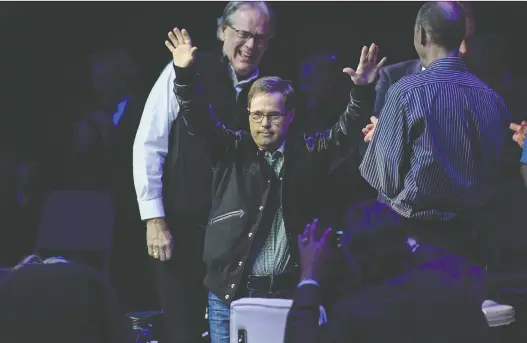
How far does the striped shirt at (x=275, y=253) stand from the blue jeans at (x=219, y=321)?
18 centimetres

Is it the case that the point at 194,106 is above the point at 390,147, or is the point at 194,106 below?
above

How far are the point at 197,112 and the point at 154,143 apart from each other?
0.55 metres

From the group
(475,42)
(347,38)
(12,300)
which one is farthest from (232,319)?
(347,38)

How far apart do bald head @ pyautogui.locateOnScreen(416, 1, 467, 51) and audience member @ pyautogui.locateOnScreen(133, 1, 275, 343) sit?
0.87m

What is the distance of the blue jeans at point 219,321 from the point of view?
3.91 meters

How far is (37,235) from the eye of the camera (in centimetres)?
524

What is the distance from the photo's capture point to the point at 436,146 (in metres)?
3.67

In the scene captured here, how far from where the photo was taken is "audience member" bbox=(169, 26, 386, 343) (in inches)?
153

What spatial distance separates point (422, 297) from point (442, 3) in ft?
5.08

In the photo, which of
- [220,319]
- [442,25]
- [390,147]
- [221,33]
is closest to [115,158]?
[221,33]

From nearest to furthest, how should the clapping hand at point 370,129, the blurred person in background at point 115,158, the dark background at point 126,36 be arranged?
the clapping hand at point 370,129, the blurred person in background at point 115,158, the dark background at point 126,36

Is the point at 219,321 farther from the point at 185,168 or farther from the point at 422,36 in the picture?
the point at 422,36

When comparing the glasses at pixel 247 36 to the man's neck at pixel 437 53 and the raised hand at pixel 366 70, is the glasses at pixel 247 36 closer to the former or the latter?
the raised hand at pixel 366 70

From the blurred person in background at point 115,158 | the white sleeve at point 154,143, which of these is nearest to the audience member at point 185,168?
the white sleeve at point 154,143
